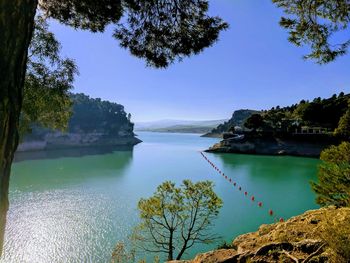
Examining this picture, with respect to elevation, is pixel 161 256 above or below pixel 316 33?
below

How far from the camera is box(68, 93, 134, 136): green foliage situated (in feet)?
305

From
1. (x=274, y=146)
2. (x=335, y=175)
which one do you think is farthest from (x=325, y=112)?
(x=335, y=175)

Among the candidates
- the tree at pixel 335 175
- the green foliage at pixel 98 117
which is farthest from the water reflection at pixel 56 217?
the green foliage at pixel 98 117

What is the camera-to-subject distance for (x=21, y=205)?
74.1 ft

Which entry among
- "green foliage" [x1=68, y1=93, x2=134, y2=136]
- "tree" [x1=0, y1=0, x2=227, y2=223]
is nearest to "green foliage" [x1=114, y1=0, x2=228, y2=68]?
"tree" [x1=0, y1=0, x2=227, y2=223]

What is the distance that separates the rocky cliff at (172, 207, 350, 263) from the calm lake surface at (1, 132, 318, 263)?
8.30 m

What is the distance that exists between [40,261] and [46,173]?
26.9 metres

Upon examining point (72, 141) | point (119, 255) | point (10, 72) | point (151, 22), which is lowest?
point (72, 141)

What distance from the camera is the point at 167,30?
4895 mm

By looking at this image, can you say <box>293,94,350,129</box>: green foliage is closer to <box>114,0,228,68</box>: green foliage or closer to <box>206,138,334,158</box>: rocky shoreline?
<box>206,138,334,158</box>: rocky shoreline

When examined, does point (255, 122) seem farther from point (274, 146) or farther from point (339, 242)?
point (339, 242)

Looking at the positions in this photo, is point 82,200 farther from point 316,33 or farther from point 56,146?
point 56,146

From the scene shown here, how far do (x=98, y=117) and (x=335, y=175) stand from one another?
9282 cm

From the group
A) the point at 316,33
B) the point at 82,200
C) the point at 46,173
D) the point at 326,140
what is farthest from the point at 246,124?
the point at 316,33
